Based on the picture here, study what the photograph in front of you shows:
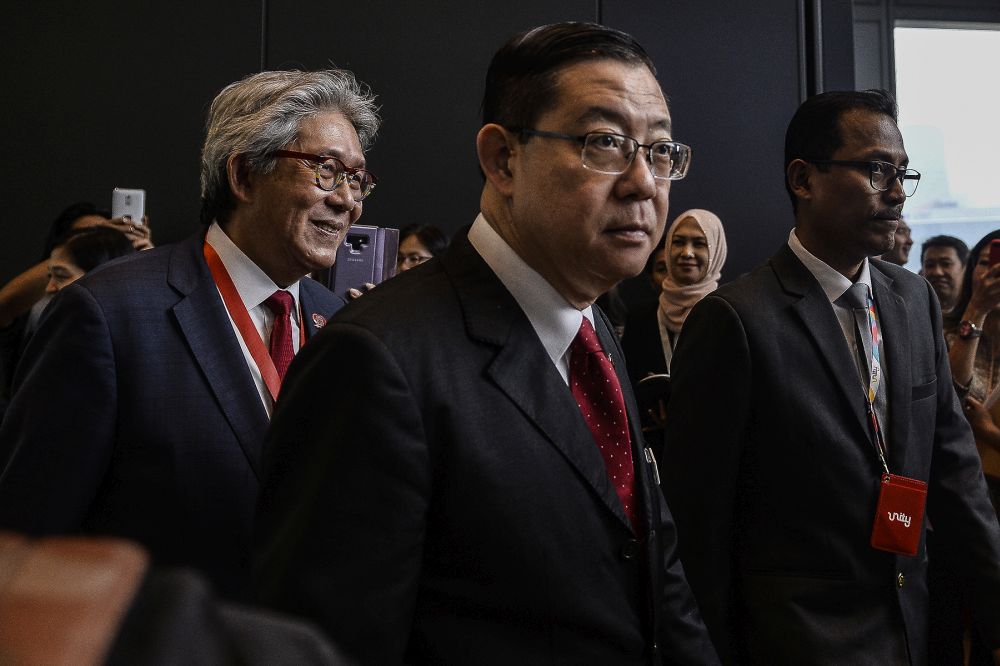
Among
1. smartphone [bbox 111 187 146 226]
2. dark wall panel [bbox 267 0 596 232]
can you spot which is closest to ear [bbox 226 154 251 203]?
A: smartphone [bbox 111 187 146 226]

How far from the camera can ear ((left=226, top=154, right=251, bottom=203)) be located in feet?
6.24

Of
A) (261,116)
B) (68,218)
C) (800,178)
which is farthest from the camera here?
(68,218)

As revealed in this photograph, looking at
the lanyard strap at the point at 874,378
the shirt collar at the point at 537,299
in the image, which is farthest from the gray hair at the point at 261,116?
the lanyard strap at the point at 874,378

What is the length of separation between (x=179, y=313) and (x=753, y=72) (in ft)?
13.3

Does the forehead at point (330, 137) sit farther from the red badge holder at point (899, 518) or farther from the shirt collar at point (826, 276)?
the red badge holder at point (899, 518)

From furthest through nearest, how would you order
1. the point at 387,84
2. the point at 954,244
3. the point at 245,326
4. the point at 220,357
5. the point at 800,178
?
the point at 387,84
the point at 954,244
the point at 800,178
the point at 245,326
the point at 220,357

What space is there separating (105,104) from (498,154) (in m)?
3.59

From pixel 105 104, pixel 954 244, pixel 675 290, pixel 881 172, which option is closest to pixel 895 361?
pixel 881 172

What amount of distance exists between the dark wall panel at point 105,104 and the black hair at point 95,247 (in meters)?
1.21

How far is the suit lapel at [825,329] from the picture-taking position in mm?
1965

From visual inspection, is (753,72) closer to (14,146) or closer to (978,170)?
(978,170)

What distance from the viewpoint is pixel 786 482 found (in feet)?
6.37

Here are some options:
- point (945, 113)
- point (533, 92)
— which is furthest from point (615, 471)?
point (945, 113)

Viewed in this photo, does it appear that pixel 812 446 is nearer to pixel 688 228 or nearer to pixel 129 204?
pixel 688 228
